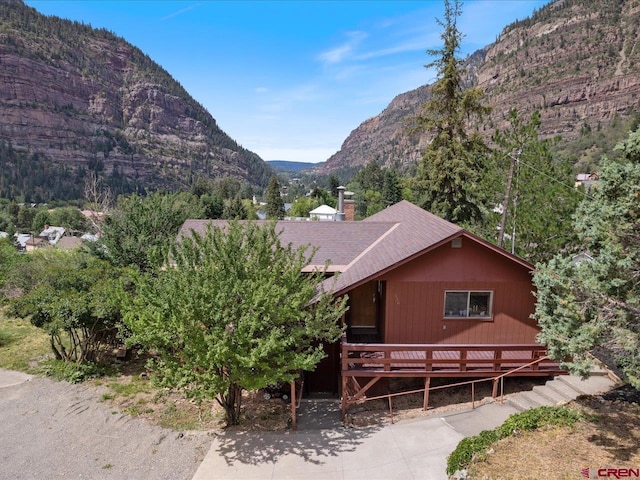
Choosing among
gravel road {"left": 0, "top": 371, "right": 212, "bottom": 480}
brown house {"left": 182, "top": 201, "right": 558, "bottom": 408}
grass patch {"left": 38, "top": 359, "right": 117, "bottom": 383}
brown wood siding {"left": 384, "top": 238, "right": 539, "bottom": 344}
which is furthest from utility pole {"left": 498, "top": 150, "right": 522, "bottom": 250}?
grass patch {"left": 38, "top": 359, "right": 117, "bottom": 383}

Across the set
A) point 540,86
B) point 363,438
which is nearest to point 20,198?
point 363,438

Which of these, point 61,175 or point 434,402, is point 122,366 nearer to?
point 434,402

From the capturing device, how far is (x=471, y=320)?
11555mm

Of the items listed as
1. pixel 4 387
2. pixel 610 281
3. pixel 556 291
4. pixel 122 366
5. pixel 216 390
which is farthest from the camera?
pixel 122 366

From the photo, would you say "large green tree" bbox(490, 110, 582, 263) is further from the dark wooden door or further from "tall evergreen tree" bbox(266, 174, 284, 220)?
"tall evergreen tree" bbox(266, 174, 284, 220)

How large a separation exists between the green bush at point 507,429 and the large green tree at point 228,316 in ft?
11.1

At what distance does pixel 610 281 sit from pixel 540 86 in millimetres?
180557

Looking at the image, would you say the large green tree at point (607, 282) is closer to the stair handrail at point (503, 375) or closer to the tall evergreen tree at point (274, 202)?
the stair handrail at point (503, 375)

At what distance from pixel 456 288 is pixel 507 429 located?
395 cm

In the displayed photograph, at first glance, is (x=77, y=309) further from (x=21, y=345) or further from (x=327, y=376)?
(x=327, y=376)

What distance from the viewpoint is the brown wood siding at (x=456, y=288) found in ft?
37.0

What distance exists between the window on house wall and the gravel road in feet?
24.1

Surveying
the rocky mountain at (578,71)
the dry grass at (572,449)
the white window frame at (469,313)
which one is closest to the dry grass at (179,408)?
the dry grass at (572,449)

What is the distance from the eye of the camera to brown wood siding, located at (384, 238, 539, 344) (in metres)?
11.3
